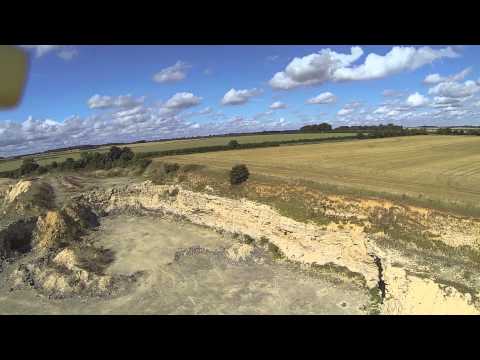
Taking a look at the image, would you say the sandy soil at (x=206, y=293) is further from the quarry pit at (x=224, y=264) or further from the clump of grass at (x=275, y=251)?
the clump of grass at (x=275, y=251)

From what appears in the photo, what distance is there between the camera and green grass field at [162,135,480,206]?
28297mm

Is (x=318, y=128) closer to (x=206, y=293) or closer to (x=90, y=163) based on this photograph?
(x=90, y=163)

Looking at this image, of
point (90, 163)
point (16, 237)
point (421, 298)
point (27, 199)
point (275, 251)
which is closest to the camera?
point (421, 298)

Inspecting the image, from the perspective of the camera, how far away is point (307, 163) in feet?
147

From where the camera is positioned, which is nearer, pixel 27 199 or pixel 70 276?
pixel 70 276

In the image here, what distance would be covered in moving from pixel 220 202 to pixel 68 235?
44.0 feet

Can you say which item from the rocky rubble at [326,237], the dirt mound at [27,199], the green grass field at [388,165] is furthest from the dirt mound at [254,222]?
the green grass field at [388,165]

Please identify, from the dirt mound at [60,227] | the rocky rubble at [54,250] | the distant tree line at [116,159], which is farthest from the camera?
the distant tree line at [116,159]

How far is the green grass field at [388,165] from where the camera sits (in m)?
28.3

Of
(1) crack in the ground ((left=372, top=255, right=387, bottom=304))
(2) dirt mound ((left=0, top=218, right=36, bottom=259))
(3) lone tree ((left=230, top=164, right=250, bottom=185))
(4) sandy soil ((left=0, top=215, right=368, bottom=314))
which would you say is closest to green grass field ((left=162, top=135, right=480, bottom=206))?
(3) lone tree ((left=230, top=164, right=250, bottom=185))

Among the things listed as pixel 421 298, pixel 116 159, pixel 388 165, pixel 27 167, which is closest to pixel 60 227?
pixel 421 298

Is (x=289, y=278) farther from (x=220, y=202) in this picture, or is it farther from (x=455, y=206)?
(x=220, y=202)

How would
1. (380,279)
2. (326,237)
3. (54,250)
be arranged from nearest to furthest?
(380,279) → (326,237) → (54,250)

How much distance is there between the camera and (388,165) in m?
39.5
